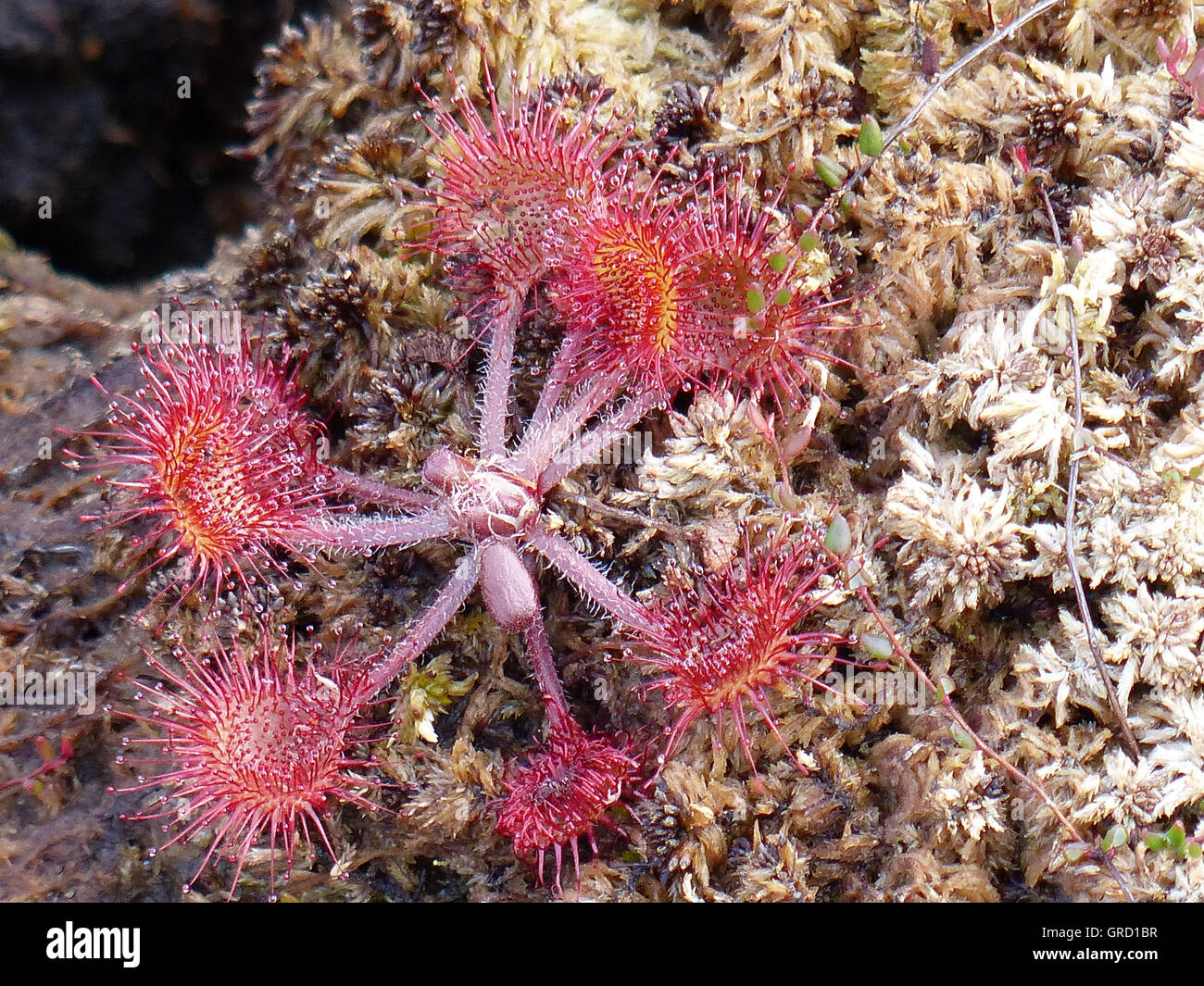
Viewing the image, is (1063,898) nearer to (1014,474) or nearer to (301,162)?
(1014,474)

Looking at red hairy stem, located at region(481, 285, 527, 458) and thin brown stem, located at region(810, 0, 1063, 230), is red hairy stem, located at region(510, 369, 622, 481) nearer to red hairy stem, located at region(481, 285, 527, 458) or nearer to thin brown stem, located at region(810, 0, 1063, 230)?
red hairy stem, located at region(481, 285, 527, 458)

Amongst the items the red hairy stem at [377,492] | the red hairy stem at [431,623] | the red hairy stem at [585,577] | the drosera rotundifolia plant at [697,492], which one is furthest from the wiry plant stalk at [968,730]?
the red hairy stem at [377,492]

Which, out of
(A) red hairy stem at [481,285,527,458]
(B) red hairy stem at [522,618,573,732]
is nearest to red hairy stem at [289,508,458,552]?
(A) red hairy stem at [481,285,527,458]

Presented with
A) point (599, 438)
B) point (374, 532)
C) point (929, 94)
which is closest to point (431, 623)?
point (374, 532)

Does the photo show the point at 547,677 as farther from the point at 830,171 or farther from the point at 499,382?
the point at 830,171

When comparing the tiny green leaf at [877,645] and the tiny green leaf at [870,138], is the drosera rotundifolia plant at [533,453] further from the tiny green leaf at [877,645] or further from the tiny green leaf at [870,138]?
the tiny green leaf at [870,138]
